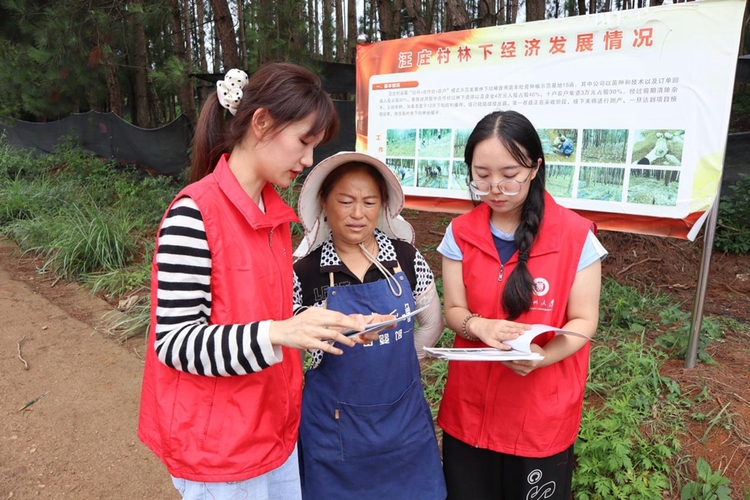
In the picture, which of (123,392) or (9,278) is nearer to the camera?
(123,392)

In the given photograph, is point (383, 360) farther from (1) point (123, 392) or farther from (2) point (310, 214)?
(1) point (123, 392)


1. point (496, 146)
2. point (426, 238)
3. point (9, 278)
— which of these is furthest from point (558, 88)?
point (9, 278)

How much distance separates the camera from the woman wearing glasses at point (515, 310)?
139cm

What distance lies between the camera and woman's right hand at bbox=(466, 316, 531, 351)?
1.26m

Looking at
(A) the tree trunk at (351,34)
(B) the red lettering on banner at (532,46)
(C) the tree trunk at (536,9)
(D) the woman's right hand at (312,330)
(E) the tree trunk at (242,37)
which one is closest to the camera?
(D) the woman's right hand at (312,330)

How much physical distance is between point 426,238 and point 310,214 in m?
3.82

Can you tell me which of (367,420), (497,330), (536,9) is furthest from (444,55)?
(536,9)

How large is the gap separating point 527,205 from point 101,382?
3.21 m

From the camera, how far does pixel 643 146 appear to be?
2334 mm

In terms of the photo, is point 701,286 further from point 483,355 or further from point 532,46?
point 483,355

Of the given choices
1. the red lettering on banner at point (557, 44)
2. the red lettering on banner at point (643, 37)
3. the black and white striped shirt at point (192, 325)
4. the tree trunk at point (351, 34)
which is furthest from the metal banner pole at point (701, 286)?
the tree trunk at point (351, 34)

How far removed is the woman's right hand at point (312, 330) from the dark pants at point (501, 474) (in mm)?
769

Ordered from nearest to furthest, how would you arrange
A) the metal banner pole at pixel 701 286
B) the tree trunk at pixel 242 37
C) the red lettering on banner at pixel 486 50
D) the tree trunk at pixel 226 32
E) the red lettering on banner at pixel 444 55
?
the metal banner pole at pixel 701 286 < the red lettering on banner at pixel 486 50 < the red lettering on banner at pixel 444 55 < the tree trunk at pixel 226 32 < the tree trunk at pixel 242 37

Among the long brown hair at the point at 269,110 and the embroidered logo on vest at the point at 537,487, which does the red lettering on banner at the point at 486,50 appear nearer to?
the long brown hair at the point at 269,110
